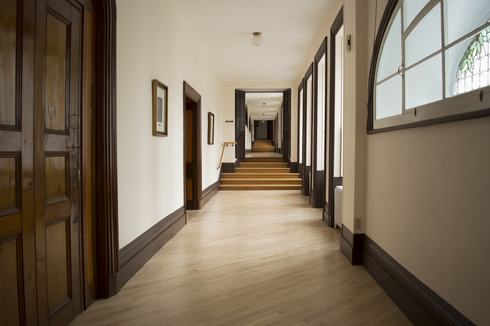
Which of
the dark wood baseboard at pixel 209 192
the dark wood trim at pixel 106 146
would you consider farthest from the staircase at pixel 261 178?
the dark wood trim at pixel 106 146

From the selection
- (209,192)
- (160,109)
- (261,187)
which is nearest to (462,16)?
(160,109)

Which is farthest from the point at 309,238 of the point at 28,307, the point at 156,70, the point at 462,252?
the point at 28,307

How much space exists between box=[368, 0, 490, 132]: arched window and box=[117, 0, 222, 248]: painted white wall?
2227 mm

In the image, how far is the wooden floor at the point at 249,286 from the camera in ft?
7.04

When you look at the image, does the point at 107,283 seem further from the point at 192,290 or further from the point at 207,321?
the point at 207,321

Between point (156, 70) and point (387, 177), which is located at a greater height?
point (156, 70)

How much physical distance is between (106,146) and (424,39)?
7.83ft

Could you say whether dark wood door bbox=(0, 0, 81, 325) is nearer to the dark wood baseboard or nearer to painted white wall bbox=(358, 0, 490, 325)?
painted white wall bbox=(358, 0, 490, 325)

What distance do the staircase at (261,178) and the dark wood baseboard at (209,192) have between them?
0.59m

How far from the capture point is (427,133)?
198cm

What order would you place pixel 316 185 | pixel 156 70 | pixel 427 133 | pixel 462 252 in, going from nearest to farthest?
pixel 462 252, pixel 427 133, pixel 156 70, pixel 316 185

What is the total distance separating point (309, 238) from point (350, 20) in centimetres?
264

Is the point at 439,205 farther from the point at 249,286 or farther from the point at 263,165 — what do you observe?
the point at 263,165

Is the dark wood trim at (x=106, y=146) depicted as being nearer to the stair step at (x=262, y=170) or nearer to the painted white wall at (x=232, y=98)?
the painted white wall at (x=232, y=98)
